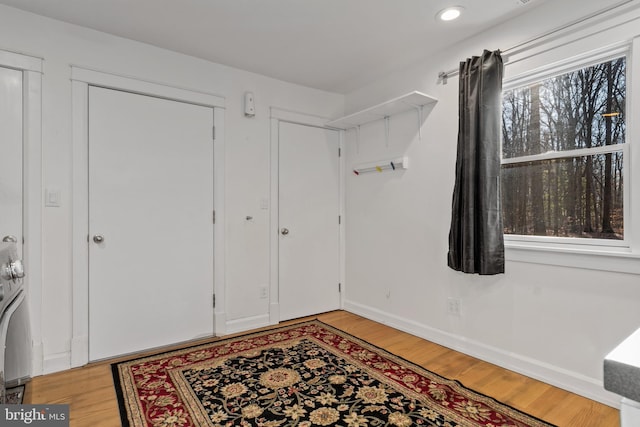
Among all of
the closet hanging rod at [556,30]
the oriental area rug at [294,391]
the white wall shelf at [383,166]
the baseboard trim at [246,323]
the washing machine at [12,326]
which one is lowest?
the oriental area rug at [294,391]

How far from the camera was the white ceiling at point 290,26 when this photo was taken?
84.4 inches

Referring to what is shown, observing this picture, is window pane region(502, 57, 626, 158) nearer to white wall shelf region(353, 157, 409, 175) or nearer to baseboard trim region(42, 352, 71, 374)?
white wall shelf region(353, 157, 409, 175)

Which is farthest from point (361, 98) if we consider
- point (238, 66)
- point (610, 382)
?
point (610, 382)

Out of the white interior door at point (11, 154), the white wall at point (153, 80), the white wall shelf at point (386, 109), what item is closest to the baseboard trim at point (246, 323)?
the white wall at point (153, 80)

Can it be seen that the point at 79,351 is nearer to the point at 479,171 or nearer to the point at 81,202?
the point at 81,202

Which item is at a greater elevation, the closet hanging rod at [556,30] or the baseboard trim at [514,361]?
the closet hanging rod at [556,30]

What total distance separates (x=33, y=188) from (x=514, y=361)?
3.34 meters

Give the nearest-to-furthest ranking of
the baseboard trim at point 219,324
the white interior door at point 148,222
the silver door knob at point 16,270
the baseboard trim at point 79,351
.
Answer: the silver door knob at point 16,270 < the baseboard trim at point 79,351 < the white interior door at point 148,222 < the baseboard trim at point 219,324

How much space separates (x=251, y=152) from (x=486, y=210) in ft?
6.58

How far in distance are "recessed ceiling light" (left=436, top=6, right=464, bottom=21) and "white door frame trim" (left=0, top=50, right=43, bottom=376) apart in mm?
2628

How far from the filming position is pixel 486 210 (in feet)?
7.62

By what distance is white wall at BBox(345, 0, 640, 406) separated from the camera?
194 cm

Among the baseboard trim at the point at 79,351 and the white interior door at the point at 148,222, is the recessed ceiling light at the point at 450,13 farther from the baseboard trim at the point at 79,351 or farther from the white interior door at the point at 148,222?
the baseboard trim at the point at 79,351

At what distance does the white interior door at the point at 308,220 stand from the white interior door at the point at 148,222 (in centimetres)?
73
